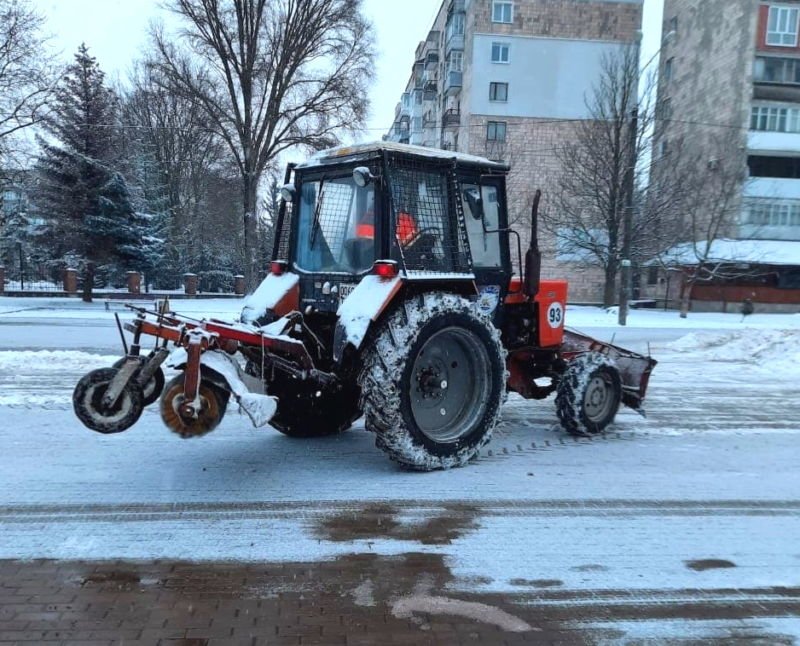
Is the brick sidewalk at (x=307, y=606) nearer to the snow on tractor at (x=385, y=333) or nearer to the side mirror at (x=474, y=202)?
the snow on tractor at (x=385, y=333)

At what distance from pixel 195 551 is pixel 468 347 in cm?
273

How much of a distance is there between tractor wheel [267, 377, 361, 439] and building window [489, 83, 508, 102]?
3921cm

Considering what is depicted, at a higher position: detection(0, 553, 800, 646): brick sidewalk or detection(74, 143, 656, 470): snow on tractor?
detection(74, 143, 656, 470): snow on tractor

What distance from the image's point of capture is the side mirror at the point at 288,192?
618 centimetres

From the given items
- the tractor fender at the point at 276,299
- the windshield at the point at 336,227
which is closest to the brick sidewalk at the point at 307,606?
the tractor fender at the point at 276,299

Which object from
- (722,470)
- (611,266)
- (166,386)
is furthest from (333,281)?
(611,266)

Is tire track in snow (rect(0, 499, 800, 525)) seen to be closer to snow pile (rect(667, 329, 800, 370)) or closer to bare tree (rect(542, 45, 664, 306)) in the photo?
snow pile (rect(667, 329, 800, 370))

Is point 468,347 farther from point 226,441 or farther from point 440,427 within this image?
point 226,441

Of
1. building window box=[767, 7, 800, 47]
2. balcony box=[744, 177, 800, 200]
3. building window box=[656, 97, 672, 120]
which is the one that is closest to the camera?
building window box=[656, 97, 672, 120]

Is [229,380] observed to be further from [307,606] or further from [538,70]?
[538,70]

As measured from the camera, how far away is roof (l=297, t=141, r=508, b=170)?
17.9 feet

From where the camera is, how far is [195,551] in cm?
397

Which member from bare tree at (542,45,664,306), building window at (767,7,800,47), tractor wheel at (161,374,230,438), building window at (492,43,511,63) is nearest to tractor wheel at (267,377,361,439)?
tractor wheel at (161,374,230,438)

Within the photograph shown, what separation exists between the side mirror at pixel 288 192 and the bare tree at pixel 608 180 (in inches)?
843
